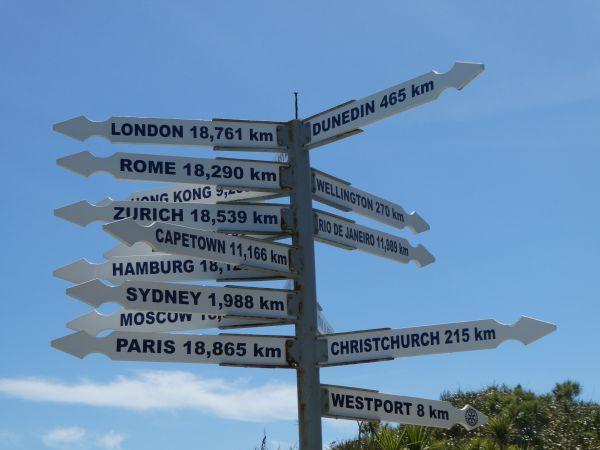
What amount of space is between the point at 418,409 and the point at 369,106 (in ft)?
7.68

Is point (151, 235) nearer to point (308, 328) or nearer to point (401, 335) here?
point (308, 328)

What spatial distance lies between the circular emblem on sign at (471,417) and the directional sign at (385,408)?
0.06 ft

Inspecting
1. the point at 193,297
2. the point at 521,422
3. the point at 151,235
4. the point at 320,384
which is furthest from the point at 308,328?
the point at 521,422

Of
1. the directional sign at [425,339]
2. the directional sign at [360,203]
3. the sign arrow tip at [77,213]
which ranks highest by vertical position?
the directional sign at [360,203]

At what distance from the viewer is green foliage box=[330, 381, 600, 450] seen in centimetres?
2156

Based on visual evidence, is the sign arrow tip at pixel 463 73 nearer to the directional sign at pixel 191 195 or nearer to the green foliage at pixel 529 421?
the directional sign at pixel 191 195

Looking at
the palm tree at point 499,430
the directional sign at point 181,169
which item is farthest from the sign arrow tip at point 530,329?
the palm tree at point 499,430

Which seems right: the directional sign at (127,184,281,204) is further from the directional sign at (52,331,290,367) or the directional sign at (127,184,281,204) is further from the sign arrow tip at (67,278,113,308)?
the sign arrow tip at (67,278,113,308)

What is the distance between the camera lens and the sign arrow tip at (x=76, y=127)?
7059 millimetres

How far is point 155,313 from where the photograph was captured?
7.41 metres

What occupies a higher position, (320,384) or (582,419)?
(582,419)

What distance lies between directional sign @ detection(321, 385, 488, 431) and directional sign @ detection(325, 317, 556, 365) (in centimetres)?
27

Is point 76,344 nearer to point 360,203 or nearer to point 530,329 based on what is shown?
point 360,203

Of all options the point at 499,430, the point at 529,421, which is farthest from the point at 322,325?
the point at 529,421
